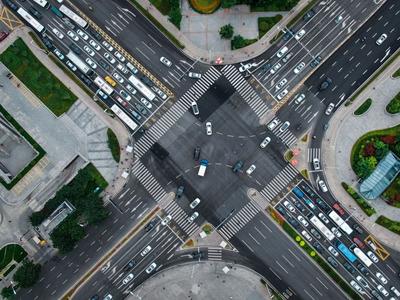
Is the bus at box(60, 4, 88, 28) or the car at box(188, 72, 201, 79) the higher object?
the bus at box(60, 4, 88, 28)

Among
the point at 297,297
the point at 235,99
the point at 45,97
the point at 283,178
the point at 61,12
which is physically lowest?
the point at 297,297

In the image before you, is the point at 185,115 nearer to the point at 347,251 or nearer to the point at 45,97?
the point at 45,97

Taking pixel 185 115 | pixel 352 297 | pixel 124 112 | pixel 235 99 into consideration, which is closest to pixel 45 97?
pixel 124 112

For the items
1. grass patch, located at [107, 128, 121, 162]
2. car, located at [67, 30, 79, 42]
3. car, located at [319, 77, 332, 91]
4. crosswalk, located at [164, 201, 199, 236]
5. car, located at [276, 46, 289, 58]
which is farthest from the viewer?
car, located at [67, 30, 79, 42]

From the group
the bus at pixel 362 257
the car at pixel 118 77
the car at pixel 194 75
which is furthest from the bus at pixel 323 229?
A: the car at pixel 118 77

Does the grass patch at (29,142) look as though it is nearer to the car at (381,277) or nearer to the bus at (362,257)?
the bus at (362,257)

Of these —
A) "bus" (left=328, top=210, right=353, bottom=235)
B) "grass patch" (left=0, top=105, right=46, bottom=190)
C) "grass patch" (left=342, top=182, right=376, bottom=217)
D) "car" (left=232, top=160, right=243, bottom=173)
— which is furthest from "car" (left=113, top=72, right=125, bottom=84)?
"grass patch" (left=342, top=182, right=376, bottom=217)

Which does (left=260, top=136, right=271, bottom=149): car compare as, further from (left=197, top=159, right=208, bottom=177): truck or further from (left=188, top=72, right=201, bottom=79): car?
(left=188, top=72, right=201, bottom=79): car

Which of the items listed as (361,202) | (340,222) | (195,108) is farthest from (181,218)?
(361,202)
